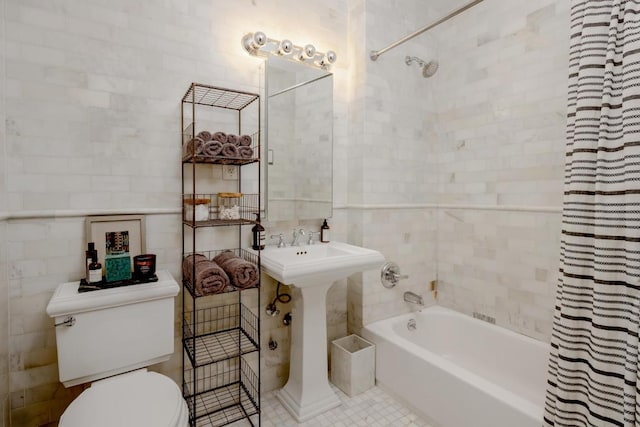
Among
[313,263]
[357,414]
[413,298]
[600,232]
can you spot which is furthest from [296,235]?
[600,232]

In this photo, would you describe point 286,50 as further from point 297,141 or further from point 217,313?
point 217,313

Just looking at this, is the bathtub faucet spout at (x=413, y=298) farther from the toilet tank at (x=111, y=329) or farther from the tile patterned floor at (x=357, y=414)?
the toilet tank at (x=111, y=329)

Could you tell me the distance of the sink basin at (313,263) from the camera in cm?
181

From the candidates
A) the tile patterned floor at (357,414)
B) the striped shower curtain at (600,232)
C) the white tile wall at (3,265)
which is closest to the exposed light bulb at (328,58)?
the striped shower curtain at (600,232)

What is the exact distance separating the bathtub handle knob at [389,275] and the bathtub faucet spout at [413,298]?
0.54 feet

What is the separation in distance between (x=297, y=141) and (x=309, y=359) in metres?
1.42

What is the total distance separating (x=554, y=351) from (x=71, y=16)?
2.65 m

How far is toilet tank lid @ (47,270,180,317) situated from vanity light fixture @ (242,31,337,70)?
147 centimetres

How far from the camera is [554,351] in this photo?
4.53ft

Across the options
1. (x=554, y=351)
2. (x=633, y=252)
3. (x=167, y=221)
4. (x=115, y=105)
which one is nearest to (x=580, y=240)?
(x=633, y=252)

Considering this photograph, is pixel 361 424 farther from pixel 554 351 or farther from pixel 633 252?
pixel 633 252

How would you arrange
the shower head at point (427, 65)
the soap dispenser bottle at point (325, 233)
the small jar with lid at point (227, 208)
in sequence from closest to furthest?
1. the small jar with lid at point (227, 208)
2. the soap dispenser bottle at point (325, 233)
3. the shower head at point (427, 65)

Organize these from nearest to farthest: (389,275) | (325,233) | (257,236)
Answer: (257,236) < (325,233) < (389,275)

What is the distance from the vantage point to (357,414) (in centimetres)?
210
